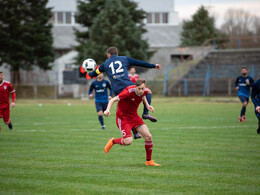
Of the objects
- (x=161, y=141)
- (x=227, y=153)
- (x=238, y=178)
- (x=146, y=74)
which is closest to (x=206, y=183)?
(x=238, y=178)

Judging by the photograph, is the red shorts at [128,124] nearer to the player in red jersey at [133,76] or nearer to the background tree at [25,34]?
the player in red jersey at [133,76]

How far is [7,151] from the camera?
10.8 metres

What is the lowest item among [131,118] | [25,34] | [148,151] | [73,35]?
[148,151]

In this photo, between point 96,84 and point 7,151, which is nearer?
point 7,151

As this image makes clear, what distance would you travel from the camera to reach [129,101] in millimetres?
8828

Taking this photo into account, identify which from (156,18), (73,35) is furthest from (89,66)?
(156,18)

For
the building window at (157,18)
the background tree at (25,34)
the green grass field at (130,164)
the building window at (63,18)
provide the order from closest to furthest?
the green grass field at (130,164) → the background tree at (25,34) → the building window at (63,18) → the building window at (157,18)

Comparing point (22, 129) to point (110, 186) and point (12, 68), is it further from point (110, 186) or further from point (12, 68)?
point (12, 68)

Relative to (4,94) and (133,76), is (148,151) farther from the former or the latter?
(133,76)

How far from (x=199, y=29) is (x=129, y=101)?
184 feet

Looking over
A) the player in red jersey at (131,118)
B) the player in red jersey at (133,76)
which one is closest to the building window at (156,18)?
the player in red jersey at (133,76)

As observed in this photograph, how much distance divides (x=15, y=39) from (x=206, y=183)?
43327 millimetres

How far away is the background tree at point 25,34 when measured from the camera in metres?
45.8

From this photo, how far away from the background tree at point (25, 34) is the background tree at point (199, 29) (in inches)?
901
